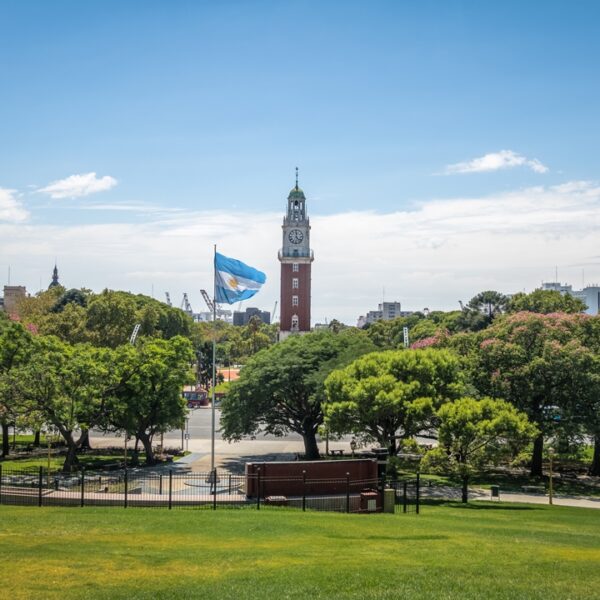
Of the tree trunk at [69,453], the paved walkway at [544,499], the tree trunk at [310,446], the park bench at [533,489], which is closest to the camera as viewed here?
the paved walkway at [544,499]

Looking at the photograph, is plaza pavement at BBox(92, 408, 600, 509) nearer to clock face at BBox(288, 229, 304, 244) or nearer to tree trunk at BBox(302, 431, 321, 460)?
tree trunk at BBox(302, 431, 321, 460)

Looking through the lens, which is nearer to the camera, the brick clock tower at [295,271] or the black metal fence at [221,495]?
the black metal fence at [221,495]

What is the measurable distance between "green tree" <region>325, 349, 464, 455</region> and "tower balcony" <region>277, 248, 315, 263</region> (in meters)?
75.7

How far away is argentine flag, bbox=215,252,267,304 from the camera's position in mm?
37219

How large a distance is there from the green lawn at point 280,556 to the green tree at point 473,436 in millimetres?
7152

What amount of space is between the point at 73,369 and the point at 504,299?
69015 millimetres

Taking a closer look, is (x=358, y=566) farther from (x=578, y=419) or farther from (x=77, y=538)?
(x=578, y=419)

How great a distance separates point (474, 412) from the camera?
33.3 meters

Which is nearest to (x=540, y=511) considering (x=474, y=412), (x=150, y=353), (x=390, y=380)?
(x=474, y=412)

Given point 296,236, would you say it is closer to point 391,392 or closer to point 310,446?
point 310,446

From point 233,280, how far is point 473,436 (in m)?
14.5

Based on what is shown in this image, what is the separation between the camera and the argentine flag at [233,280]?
122ft

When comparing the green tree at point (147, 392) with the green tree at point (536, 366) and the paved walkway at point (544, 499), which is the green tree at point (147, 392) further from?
the paved walkway at point (544, 499)

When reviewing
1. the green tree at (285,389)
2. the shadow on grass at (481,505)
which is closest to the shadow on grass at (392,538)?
the shadow on grass at (481,505)
